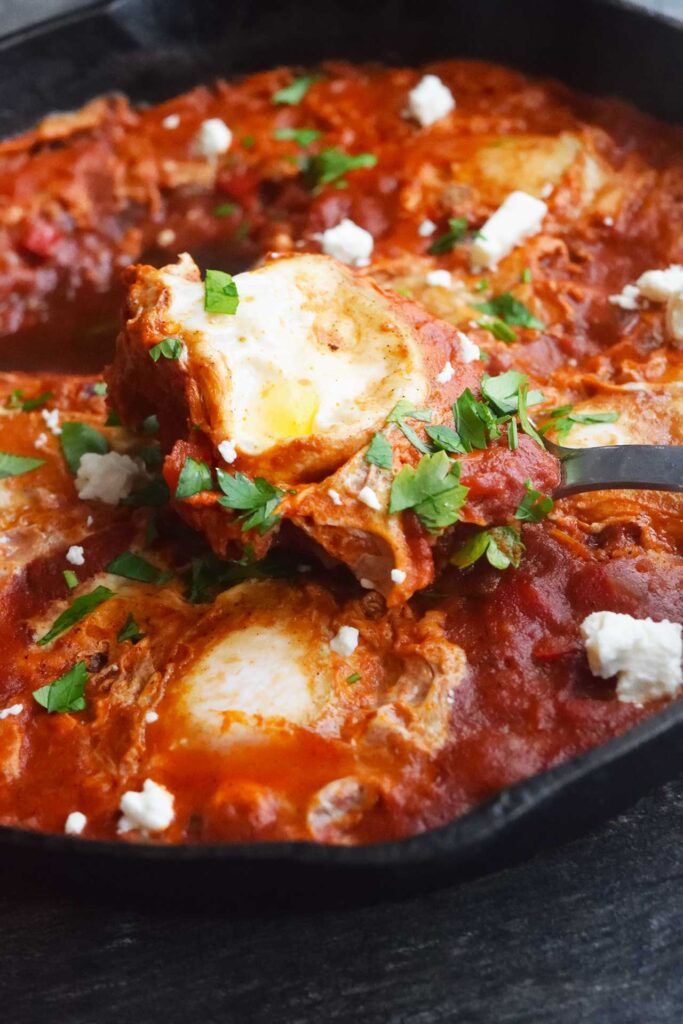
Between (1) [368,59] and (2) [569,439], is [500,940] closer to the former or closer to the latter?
(2) [569,439]

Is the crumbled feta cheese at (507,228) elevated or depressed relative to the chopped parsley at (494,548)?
elevated

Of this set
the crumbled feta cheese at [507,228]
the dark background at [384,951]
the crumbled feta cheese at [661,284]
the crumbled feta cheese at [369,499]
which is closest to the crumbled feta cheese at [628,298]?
the crumbled feta cheese at [661,284]

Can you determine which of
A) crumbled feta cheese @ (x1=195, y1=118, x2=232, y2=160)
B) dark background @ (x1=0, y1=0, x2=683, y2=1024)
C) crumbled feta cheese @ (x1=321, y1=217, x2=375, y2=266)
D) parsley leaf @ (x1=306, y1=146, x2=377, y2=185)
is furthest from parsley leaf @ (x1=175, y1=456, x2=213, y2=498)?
crumbled feta cheese @ (x1=195, y1=118, x2=232, y2=160)

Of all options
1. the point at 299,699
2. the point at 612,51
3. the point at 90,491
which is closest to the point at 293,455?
the point at 299,699

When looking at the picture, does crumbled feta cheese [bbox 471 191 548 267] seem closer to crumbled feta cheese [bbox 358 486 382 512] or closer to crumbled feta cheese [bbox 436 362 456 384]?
crumbled feta cheese [bbox 436 362 456 384]

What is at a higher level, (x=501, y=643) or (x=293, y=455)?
(x=293, y=455)

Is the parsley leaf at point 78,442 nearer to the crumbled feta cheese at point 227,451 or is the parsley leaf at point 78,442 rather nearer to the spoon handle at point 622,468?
the crumbled feta cheese at point 227,451

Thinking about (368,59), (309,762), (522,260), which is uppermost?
(368,59)

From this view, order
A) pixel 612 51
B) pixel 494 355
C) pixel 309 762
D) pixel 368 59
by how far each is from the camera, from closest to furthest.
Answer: pixel 309 762 < pixel 494 355 < pixel 612 51 < pixel 368 59
